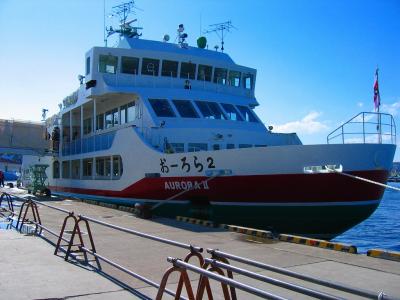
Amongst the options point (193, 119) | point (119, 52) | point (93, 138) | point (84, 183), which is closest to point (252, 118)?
point (193, 119)

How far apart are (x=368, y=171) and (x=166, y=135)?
22.1 feet

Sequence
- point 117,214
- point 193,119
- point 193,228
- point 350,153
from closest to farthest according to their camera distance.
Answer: point 350,153 < point 193,228 < point 117,214 < point 193,119

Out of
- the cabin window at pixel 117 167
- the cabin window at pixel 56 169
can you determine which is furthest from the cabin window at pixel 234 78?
the cabin window at pixel 56 169

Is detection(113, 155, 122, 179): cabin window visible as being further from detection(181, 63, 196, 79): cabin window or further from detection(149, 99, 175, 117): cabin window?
detection(181, 63, 196, 79): cabin window

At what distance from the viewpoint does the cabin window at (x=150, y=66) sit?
57.7 ft

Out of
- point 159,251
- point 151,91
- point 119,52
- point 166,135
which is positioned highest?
point 119,52

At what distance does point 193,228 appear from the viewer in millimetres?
11539

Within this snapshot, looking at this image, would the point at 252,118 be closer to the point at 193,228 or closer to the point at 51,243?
the point at 193,228

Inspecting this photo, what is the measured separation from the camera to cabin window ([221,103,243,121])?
16.9 meters

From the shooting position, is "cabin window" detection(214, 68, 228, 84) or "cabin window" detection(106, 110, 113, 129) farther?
"cabin window" detection(106, 110, 113, 129)

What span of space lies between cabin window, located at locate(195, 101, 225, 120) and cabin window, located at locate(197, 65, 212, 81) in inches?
72.5

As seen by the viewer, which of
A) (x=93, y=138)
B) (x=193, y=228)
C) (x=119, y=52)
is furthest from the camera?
(x=93, y=138)

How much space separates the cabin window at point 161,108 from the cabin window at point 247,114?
3.11m

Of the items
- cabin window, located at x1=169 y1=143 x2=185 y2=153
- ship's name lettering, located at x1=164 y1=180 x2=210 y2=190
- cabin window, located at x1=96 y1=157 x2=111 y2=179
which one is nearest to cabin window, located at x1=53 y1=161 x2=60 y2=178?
cabin window, located at x1=96 y1=157 x2=111 y2=179
